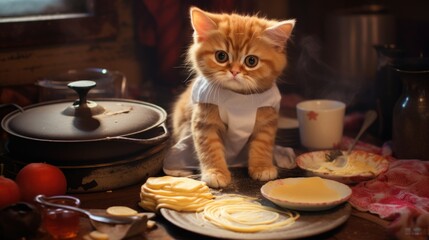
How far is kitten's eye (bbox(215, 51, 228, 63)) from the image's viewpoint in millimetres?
1785

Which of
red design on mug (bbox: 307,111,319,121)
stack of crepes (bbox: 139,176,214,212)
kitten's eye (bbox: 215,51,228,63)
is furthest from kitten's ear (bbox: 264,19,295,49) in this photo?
stack of crepes (bbox: 139,176,214,212)

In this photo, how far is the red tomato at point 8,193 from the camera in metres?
1.56

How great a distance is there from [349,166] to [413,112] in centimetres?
25

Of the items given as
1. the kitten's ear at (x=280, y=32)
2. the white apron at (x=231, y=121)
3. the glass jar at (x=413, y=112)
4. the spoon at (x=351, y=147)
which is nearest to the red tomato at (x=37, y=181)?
the white apron at (x=231, y=121)

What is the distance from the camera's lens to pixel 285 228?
1492mm

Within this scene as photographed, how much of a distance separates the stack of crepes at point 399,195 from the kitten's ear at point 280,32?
46cm

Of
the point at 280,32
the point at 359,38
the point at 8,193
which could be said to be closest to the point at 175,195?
the point at 8,193

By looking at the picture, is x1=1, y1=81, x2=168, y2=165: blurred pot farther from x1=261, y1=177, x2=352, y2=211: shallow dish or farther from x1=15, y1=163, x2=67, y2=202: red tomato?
x1=261, y1=177, x2=352, y2=211: shallow dish

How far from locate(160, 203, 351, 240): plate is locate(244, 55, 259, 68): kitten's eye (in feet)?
1.48

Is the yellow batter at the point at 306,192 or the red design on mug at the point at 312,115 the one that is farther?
the red design on mug at the point at 312,115

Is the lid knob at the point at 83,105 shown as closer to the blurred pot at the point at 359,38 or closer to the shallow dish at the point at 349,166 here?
the shallow dish at the point at 349,166

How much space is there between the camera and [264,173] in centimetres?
182

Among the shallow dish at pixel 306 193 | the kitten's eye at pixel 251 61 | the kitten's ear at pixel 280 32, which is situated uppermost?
the kitten's ear at pixel 280 32

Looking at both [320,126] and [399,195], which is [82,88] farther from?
[399,195]
